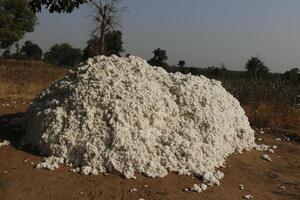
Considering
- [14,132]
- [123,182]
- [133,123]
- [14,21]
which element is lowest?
[123,182]

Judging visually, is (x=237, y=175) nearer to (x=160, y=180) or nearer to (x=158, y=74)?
(x=160, y=180)

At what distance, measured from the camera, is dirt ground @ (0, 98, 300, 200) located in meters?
5.36

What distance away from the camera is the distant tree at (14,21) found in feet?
Result: 123

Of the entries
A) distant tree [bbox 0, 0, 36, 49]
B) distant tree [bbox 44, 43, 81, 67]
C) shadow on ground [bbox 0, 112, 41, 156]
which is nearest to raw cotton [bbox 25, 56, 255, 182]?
shadow on ground [bbox 0, 112, 41, 156]

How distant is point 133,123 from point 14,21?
3525cm

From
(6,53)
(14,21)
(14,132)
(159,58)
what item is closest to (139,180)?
(14,132)

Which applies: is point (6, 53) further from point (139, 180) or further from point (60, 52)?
point (139, 180)

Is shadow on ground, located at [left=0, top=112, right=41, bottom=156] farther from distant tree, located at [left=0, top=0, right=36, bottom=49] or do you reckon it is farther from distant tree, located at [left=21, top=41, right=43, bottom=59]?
distant tree, located at [left=21, top=41, right=43, bottom=59]

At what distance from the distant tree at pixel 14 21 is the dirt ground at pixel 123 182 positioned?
32.0 metres

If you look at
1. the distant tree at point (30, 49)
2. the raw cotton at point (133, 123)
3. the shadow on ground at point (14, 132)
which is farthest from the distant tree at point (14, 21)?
the raw cotton at point (133, 123)

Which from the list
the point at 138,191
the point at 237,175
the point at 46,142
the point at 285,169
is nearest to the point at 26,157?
the point at 46,142

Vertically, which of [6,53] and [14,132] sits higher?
[6,53]

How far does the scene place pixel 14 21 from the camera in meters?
39.6

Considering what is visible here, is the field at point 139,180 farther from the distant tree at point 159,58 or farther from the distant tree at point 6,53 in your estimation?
the distant tree at point 6,53
